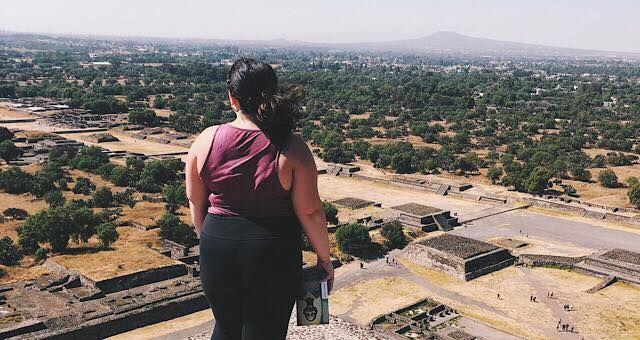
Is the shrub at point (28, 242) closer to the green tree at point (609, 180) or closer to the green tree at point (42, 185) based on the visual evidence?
the green tree at point (42, 185)

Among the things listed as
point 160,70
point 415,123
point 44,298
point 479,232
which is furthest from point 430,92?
point 44,298

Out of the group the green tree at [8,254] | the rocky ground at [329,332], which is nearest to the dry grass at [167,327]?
the rocky ground at [329,332]

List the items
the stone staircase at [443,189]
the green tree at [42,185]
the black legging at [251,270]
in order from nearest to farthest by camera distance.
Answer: the black legging at [251,270], the green tree at [42,185], the stone staircase at [443,189]

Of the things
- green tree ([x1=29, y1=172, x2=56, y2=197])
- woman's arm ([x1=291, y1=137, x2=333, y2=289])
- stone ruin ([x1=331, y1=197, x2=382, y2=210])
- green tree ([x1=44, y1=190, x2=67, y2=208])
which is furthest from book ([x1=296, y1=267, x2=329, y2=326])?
green tree ([x1=29, y1=172, x2=56, y2=197])

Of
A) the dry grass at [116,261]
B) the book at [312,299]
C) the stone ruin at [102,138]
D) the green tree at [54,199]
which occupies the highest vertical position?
the book at [312,299]

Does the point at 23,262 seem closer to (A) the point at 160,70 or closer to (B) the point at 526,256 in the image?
(B) the point at 526,256

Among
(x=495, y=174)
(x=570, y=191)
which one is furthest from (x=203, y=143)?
(x=495, y=174)

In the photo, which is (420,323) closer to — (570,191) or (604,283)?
(604,283)
